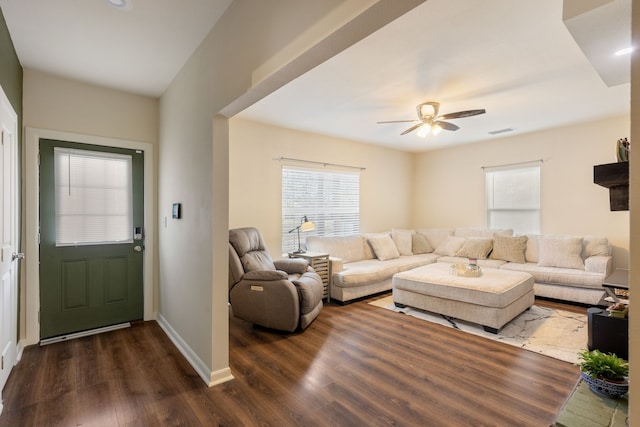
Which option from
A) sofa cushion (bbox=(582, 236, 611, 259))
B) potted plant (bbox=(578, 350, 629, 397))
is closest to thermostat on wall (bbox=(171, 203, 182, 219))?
potted plant (bbox=(578, 350, 629, 397))

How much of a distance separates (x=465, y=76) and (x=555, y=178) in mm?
3206

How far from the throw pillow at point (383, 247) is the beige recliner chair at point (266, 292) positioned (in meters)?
1.87

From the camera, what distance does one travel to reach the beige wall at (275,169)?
14.6 feet

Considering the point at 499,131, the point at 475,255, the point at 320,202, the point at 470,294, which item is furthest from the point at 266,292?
the point at 499,131

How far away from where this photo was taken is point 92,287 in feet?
10.9

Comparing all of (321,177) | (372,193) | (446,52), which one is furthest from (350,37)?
(372,193)

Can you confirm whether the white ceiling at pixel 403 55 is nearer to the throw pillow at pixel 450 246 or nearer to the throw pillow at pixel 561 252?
the throw pillow at pixel 561 252

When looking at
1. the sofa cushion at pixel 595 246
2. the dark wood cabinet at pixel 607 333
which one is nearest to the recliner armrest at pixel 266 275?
the dark wood cabinet at pixel 607 333

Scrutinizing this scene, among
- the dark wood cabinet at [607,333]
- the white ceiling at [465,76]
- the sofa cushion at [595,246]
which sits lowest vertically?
the dark wood cabinet at [607,333]

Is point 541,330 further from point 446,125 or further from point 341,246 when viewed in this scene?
point 341,246

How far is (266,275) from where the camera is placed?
3332 millimetres

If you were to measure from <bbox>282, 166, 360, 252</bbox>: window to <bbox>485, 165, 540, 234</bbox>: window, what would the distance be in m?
2.48

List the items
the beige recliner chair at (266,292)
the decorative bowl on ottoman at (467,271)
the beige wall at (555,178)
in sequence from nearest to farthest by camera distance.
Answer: the beige recliner chair at (266,292), the decorative bowl on ottoman at (467,271), the beige wall at (555,178)

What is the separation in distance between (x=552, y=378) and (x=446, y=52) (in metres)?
2.68
